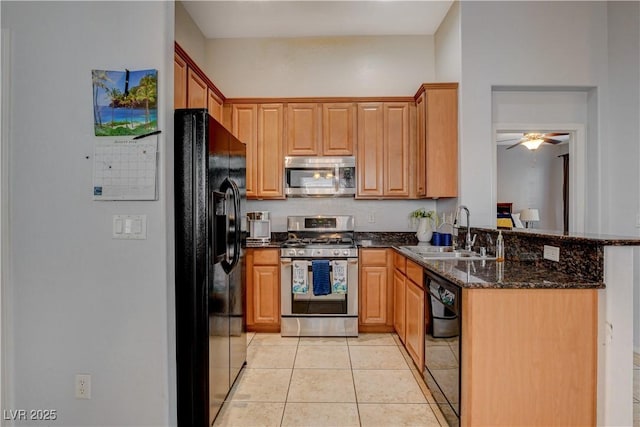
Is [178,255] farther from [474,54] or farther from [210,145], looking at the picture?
[474,54]

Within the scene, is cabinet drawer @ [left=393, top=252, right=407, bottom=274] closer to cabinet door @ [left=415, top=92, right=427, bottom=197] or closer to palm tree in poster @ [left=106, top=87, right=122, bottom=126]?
cabinet door @ [left=415, top=92, right=427, bottom=197]

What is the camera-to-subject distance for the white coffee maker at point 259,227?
3727mm

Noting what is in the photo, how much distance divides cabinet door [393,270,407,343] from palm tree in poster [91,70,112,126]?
2.45 m

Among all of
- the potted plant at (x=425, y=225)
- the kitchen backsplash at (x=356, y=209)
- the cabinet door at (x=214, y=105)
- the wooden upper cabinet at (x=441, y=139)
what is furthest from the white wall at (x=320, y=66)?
the potted plant at (x=425, y=225)

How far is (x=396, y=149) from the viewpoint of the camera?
3.67m

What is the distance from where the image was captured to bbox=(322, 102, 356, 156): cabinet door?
3.69 m

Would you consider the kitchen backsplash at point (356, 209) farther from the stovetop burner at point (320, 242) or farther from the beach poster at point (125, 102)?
the beach poster at point (125, 102)

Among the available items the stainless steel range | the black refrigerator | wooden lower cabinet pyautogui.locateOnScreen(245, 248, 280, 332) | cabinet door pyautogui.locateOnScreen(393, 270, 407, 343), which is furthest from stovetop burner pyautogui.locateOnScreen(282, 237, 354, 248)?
the black refrigerator

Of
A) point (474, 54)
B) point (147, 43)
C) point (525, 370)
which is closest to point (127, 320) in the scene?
point (147, 43)

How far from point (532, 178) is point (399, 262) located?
4.13m

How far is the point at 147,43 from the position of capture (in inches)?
63.7

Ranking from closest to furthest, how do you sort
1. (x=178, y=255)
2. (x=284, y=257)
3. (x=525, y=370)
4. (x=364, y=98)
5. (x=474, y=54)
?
(x=525, y=370) < (x=178, y=255) < (x=474, y=54) < (x=284, y=257) < (x=364, y=98)

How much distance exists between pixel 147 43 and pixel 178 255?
1.06 meters

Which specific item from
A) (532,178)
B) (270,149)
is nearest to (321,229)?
(270,149)
